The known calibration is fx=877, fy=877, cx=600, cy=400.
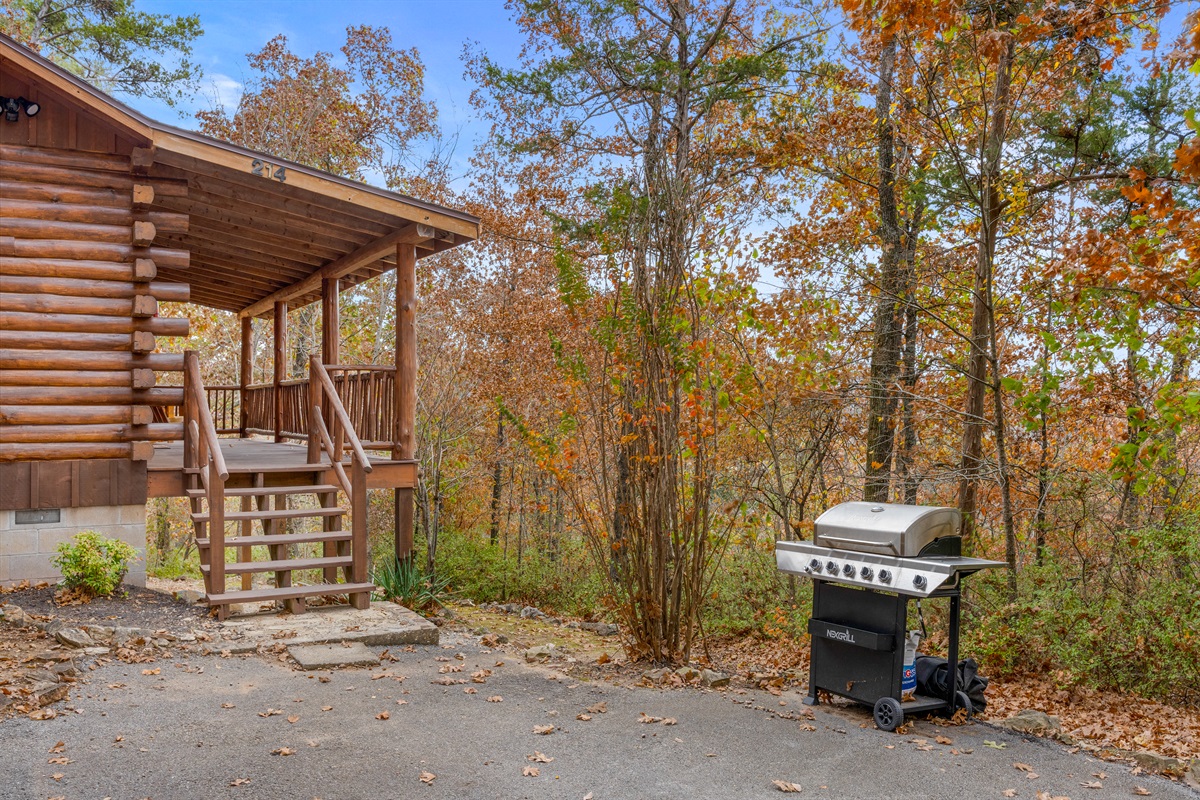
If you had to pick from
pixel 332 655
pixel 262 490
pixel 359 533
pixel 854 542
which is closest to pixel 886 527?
pixel 854 542

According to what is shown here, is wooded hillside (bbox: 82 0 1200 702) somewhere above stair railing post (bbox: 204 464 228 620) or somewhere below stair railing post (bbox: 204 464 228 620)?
above

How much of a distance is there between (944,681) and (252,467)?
6654 millimetres

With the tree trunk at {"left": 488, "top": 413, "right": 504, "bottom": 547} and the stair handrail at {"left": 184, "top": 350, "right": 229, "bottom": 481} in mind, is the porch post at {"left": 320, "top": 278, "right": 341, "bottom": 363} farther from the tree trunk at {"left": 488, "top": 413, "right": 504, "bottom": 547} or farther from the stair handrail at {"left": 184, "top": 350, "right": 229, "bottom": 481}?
the tree trunk at {"left": 488, "top": 413, "right": 504, "bottom": 547}

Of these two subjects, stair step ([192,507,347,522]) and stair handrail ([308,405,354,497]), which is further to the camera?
stair handrail ([308,405,354,497])

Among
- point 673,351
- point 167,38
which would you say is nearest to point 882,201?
point 673,351

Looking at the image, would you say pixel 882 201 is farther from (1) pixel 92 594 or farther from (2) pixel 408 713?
(1) pixel 92 594

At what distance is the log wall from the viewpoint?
7.93m

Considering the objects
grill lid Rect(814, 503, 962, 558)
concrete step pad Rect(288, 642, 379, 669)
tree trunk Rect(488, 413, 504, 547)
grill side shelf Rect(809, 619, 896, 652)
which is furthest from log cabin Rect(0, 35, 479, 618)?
tree trunk Rect(488, 413, 504, 547)

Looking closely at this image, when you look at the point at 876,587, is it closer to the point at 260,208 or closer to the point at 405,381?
the point at 405,381

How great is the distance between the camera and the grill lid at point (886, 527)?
5.09 meters

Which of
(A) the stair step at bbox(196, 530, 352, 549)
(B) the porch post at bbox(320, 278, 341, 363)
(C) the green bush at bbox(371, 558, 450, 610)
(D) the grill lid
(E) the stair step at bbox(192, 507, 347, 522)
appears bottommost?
(C) the green bush at bbox(371, 558, 450, 610)

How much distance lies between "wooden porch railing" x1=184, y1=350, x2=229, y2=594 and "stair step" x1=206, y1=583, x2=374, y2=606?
5.1 inches

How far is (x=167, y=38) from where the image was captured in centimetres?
2080

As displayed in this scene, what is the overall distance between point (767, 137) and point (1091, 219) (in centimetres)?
410
